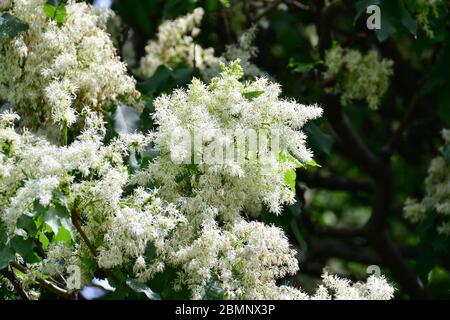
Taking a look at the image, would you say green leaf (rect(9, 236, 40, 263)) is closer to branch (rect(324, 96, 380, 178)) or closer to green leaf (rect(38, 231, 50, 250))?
green leaf (rect(38, 231, 50, 250))

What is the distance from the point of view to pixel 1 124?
3.46 meters

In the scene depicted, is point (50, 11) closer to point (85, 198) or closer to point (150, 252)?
point (85, 198)

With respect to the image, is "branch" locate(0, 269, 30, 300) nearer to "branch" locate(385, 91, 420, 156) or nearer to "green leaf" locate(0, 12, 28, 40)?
"green leaf" locate(0, 12, 28, 40)

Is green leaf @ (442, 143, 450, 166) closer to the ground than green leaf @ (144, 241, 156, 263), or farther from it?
farther from it

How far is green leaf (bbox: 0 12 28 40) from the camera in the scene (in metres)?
4.06

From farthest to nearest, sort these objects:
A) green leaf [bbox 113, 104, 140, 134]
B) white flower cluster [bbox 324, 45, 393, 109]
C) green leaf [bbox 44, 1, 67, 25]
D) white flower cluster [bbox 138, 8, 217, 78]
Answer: white flower cluster [bbox 138, 8, 217, 78]
white flower cluster [bbox 324, 45, 393, 109]
green leaf [bbox 113, 104, 140, 134]
green leaf [bbox 44, 1, 67, 25]

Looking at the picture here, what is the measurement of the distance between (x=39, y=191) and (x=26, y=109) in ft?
3.79

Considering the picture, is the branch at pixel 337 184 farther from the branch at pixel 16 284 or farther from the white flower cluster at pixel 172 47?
the branch at pixel 16 284

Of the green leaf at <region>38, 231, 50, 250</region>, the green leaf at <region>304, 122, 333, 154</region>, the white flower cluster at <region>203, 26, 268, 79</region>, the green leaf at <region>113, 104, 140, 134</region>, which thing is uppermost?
the white flower cluster at <region>203, 26, 268, 79</region>

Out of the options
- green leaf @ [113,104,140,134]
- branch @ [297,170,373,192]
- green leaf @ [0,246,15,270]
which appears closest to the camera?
green leaf @ [0,246,15,270]

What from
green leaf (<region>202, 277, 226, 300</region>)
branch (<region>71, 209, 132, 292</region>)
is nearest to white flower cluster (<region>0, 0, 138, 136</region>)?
branch (<region>71, 209, 132, 292</region>)

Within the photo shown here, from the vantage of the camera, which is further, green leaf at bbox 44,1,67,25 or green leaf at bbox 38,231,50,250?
green leaf at bbox 44,1,67,25
